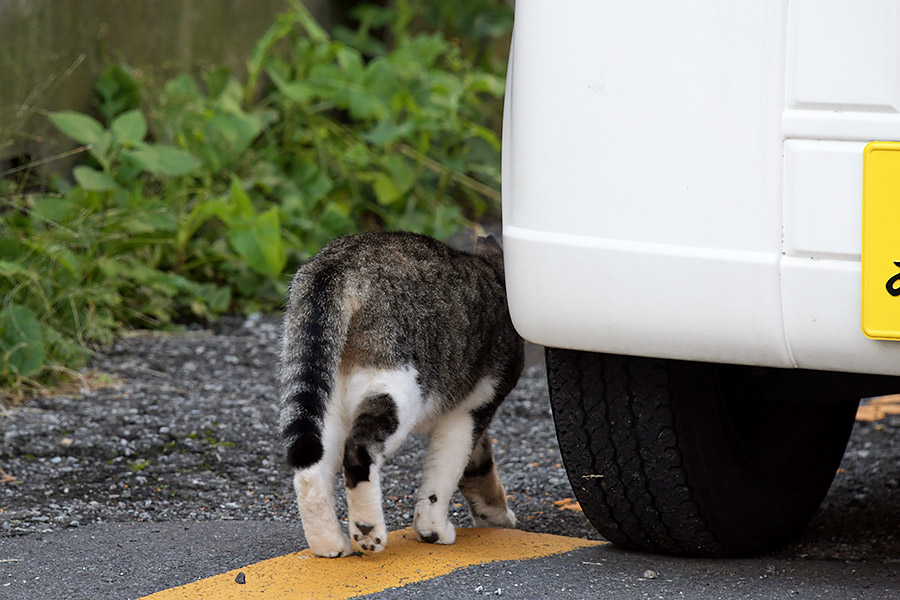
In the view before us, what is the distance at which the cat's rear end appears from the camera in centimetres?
255

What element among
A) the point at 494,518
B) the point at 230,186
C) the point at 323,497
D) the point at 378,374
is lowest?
the point at 494,518

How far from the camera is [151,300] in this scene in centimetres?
505

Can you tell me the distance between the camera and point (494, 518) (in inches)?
119

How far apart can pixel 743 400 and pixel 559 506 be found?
74 centimetres

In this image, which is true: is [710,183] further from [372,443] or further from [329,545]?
[329,545]

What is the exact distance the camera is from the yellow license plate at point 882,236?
1971 mm

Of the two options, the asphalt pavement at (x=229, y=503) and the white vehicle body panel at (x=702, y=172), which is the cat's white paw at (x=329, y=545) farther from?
the white vehicle body panel at (x=702, y=172)

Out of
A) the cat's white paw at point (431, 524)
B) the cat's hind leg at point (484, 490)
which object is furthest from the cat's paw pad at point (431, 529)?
the cat's hind leg at point (484, 490)

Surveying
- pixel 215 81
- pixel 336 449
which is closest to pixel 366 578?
pixel 336 449

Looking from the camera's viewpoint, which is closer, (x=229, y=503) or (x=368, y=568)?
(x=368, y=568)

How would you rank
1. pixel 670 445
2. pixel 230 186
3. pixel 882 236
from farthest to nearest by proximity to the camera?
pixel 230 186 < pixel 670 445 < pixel 882 236

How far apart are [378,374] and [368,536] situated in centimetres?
35

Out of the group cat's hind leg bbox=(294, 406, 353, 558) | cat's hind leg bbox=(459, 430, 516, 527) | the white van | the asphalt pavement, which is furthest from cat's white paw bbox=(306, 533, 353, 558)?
the white van

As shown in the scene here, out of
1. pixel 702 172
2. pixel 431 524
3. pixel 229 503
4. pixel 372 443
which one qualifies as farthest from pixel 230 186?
pixel 702 172
